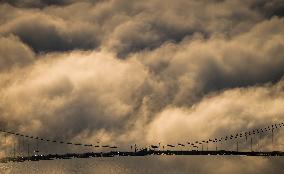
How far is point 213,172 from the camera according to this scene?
16775 centimetres

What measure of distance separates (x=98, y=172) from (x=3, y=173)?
38.6 m

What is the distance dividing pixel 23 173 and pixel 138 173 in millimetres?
46874

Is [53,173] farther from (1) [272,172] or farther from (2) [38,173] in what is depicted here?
(1) [272,172]

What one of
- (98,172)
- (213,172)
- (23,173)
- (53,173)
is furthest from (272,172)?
(23,173)

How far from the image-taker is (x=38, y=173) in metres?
174

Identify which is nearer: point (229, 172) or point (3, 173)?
point (229, 172)

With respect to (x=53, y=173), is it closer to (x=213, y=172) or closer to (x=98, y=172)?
(x=98, y=172)

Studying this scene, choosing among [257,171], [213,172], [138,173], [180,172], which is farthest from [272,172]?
[138,173]

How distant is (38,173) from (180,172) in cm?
5453

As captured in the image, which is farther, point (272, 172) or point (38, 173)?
point (38, 173)

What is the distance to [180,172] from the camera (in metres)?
169

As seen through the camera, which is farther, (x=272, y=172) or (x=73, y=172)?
(x=73, y=172)

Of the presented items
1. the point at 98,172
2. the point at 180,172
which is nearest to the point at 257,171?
the point at 180,172

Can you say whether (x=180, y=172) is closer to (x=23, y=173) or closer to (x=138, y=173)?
(x=138, y=173)
